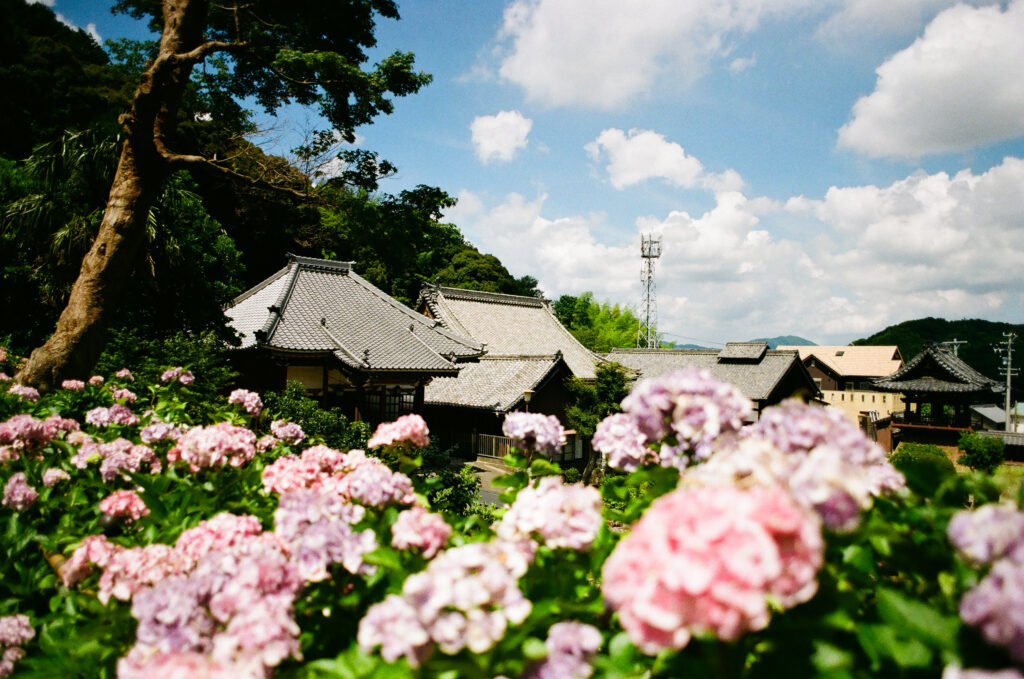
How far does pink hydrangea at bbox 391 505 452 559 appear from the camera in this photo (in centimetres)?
114

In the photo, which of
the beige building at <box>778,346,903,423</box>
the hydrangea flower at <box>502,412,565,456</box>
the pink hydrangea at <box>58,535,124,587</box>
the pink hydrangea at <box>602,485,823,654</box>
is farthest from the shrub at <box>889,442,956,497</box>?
the beige building at <box>778,346,903,423</box>

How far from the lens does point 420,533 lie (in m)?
1.17

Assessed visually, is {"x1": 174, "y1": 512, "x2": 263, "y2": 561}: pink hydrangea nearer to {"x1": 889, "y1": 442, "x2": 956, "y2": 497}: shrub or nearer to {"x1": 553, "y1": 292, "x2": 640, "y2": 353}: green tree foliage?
{"x1": 889, "y1": 442, "x2": 956, "y2": 497}: shrub

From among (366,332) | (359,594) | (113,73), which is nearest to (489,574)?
(359,594)

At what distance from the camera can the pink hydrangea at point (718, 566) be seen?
646 mm

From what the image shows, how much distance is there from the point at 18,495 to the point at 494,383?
15157mm

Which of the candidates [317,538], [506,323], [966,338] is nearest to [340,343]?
[317,538]

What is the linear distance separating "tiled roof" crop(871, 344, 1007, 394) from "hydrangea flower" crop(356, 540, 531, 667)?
73.7 ft

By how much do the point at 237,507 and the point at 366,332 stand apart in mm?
10925

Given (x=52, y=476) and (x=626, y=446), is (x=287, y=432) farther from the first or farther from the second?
(x=626, y=446)

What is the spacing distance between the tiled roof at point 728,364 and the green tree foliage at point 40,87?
66.7ft

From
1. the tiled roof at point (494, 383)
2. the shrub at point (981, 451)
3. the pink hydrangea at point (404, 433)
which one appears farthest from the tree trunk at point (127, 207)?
the shrub at point (981, 451)

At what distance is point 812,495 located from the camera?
74 centimetres

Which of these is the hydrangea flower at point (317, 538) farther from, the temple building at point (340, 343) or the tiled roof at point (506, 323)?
the tiled roof at point (506, 323)
